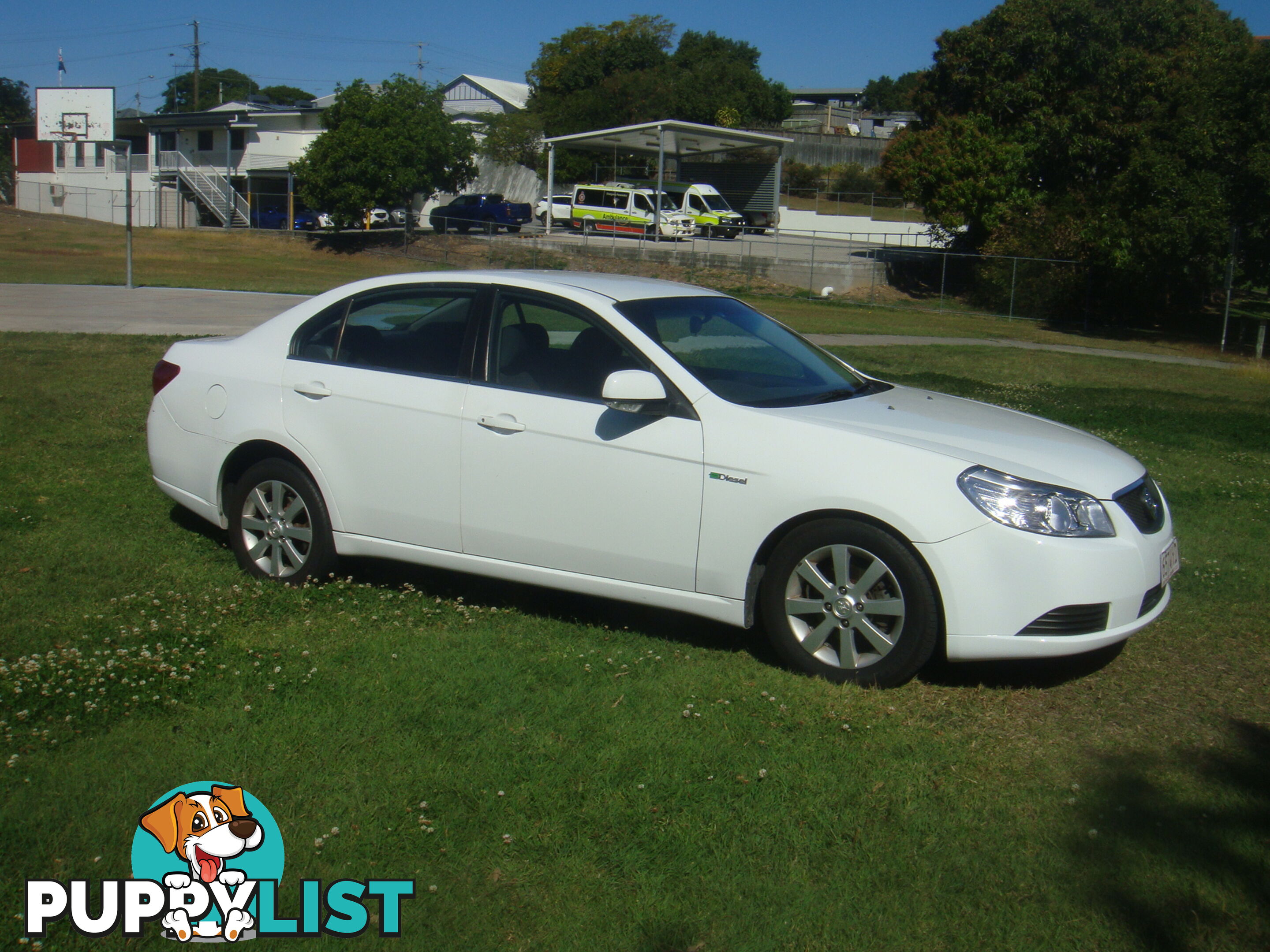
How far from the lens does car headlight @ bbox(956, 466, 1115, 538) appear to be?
436cm

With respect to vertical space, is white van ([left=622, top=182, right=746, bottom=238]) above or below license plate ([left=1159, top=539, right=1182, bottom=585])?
above

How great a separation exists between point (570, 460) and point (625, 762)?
150 centimetres

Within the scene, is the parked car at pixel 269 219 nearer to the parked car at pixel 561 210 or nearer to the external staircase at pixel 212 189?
the external staircase at pixel 212 189

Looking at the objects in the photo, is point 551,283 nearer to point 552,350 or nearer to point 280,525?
point 552,350

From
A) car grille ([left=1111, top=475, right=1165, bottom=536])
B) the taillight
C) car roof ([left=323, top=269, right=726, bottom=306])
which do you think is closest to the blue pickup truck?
the taillight

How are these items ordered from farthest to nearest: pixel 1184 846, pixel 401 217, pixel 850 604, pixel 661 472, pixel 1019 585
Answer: pixel 401 217, pixel 661 472, pixel 850 604, pixel 1019 585, pixel 1184 846

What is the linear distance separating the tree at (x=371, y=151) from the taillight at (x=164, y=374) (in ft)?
129

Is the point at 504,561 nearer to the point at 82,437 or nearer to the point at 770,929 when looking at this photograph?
the point at 770,929

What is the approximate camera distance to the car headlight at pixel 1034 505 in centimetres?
436

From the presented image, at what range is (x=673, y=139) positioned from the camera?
43250mm

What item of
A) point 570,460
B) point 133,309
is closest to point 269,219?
point 133,309

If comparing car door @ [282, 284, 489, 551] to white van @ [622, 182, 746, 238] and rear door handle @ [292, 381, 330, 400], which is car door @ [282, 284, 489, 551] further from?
white van @ [622, 182, 746, 238]

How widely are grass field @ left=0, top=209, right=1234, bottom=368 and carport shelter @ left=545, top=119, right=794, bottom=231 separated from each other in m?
5.15

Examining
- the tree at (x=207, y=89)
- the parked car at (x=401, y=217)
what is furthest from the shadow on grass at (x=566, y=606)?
the tree at (x=207, y=89)
